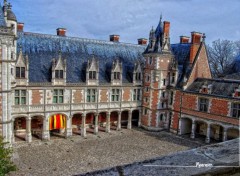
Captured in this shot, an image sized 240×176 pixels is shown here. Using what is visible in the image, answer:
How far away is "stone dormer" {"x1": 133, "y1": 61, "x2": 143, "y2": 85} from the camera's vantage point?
26.5m

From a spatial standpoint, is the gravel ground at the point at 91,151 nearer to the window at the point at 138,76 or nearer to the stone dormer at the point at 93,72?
the stone dormer at the point at 93,72

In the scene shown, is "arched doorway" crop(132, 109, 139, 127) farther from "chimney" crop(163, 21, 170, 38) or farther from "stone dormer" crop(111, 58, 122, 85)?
"chimney" crop(163, 21, 170, 38)

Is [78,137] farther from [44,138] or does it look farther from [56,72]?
[56,72]

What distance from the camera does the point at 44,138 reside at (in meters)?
21.7

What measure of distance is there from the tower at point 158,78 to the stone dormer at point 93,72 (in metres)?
5.75

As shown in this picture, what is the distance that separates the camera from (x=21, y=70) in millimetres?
20547

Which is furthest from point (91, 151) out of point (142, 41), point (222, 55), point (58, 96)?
point (222, 55)

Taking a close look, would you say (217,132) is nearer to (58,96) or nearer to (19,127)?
(58,96)

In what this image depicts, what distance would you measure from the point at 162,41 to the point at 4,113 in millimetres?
16275

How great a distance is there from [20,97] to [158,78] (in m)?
13.3

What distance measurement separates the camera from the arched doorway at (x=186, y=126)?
25.3 metres

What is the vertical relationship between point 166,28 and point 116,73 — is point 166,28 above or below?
above

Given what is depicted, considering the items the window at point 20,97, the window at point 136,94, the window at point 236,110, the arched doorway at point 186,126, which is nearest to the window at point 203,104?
the window at point 236,110

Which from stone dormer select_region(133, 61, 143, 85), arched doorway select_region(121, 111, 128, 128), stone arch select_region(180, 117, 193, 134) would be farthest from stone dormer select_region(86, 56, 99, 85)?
stone arch select_region(180, 117, 193, 134)
